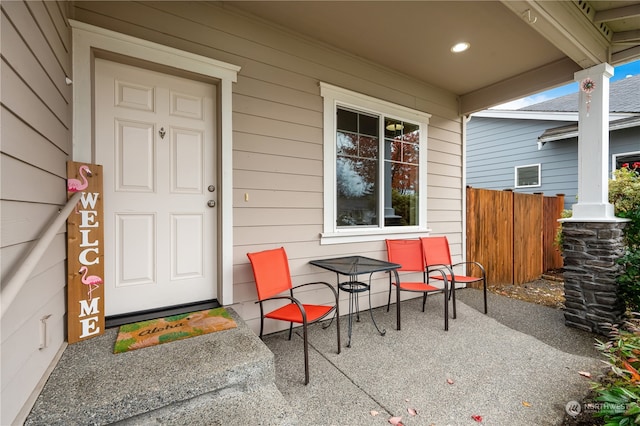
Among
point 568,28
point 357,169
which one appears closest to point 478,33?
point 568,28

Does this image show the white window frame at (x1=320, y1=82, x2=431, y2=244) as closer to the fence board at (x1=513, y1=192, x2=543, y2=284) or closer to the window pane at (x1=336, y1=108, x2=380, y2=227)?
the window pane at (x1=336, y1=108, x2=380, y2=227)

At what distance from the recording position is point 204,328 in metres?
2.06

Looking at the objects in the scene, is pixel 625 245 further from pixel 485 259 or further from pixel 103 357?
pixel 103 357

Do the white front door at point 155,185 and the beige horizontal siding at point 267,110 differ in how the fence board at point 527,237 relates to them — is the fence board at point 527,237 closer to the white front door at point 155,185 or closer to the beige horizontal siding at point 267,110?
the beige horizontal siding at point 267,110

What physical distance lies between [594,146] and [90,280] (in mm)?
4790

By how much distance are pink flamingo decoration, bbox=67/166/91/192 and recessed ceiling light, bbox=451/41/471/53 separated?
145 inches

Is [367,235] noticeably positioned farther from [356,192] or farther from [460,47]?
[460,47]

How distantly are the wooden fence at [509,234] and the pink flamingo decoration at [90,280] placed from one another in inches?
186

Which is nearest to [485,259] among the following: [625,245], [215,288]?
[625,245]

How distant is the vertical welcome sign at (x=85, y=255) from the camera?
1.85 metres

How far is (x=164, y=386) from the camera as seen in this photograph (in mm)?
1423

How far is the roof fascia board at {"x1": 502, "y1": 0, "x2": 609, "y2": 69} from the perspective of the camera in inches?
89.5

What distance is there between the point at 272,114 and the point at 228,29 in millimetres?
812

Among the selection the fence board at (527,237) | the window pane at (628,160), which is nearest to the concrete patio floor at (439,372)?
the fence board at (527,237)
